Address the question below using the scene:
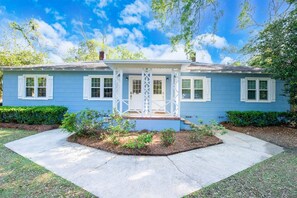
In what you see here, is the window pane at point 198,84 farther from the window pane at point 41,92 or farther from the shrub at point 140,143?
the window pane at point 41,92

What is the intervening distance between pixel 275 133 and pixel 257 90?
319cm

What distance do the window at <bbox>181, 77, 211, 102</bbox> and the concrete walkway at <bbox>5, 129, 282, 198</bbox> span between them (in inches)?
174

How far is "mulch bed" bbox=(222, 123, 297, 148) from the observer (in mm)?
6834

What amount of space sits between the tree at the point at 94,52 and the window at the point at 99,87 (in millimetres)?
16431

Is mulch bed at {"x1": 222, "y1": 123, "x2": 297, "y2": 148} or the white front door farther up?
the white front door

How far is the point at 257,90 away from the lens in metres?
10.6

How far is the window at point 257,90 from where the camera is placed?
1047 centimetres

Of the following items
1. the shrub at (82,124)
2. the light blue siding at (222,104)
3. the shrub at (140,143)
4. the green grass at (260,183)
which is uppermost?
the light blue siding at (222,104)

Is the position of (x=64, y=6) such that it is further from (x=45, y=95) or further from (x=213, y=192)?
(x=213, y=192)

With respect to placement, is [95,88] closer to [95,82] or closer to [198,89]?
Result: [95,82]

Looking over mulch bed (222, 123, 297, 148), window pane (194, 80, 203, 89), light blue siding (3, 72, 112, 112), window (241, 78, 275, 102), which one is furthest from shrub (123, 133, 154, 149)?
window (241, 78, 275, 102)

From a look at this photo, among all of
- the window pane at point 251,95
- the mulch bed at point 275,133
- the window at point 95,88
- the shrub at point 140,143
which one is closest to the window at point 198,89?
the mulch bed at point 275,133

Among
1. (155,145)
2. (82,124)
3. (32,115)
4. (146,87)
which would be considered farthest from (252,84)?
(32,115)

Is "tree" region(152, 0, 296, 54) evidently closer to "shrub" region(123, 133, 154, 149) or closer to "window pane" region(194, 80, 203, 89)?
"window pane" region(194, 80, 203, 89)
